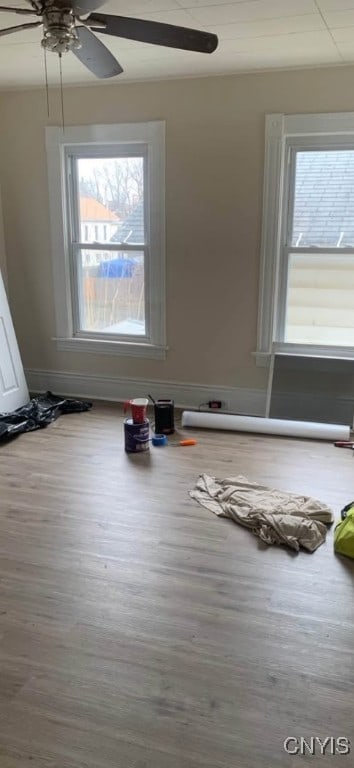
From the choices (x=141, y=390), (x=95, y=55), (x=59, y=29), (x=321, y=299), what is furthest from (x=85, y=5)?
(x=141, y=390)

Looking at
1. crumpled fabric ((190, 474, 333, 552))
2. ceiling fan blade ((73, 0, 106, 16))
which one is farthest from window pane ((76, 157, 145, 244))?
ceiling fan blade ((73, 0, 106, 16))

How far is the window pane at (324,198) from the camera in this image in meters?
3.97

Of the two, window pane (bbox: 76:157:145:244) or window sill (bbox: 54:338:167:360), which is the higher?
window pane (bbox: 76:157:145:244)

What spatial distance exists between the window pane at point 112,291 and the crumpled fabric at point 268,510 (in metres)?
1.81

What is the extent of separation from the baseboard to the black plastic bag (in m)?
0.18

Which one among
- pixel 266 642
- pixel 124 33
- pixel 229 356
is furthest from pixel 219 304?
pixel 266 642

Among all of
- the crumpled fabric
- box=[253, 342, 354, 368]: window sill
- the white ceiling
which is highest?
the white ceiling

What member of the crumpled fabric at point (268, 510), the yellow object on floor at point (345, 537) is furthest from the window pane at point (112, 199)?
the yellow object on floor at point (345, 537)

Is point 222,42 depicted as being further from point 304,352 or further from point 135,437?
point 135,437

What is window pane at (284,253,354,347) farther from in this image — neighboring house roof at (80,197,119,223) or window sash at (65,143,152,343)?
neighboring house roof at (80,197,119,223)

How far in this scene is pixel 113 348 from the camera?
479 cm

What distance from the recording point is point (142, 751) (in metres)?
1.67

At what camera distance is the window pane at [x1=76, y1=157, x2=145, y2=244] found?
14.7ft

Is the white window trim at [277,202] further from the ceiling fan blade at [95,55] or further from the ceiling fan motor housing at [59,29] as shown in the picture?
the ceiling fan motor housing at [59,29]
